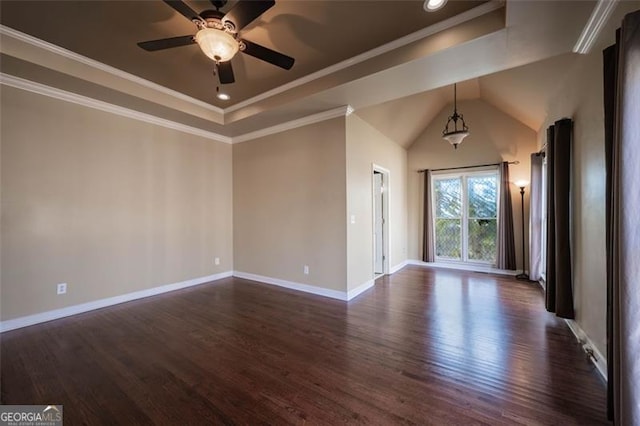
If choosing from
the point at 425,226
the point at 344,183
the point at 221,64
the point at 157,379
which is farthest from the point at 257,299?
the point at 425,226

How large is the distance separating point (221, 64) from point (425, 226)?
218 inches

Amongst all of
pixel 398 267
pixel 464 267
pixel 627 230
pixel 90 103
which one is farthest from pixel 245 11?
pixel 464 267

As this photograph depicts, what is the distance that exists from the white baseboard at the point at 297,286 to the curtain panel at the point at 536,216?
3542 millimetres

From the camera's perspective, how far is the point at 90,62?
3.04 meters

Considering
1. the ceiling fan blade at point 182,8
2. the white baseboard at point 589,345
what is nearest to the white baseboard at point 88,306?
the ceiling fan blade at point 182,8

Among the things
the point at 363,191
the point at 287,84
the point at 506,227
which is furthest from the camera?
the point at 506,227

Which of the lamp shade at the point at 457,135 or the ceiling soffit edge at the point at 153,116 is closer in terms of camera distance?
the ceiling soffit edge at the point at 153,116

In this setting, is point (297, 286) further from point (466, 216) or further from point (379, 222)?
point (466, 216)

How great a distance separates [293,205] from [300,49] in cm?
234

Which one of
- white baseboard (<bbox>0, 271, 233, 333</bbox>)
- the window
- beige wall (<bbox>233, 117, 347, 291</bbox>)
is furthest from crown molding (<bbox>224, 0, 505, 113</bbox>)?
the window

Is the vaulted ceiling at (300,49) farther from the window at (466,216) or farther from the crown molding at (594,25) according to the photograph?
the window at (466,216)

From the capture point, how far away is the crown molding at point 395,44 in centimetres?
228

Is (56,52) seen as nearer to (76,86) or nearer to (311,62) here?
(76,86)

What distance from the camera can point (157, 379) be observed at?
211 centimetres
